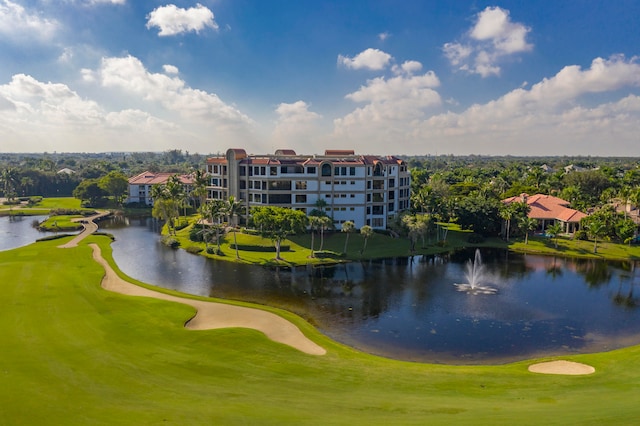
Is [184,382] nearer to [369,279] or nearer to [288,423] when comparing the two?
[288,423]

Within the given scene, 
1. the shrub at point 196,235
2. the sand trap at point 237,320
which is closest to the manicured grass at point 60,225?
the shrub at point 196,235

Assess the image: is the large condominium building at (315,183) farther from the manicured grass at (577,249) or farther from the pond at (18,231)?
the pond at (18,231)

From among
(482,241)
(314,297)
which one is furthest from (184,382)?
(482,241)

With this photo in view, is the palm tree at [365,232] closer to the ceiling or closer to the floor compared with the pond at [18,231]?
closer to the ceiling

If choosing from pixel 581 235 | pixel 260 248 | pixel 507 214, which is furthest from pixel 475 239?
pixel 260 248

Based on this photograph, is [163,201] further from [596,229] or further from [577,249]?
[596,229]

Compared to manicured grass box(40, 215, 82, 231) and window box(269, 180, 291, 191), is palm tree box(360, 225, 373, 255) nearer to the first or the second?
window box(269, 180, 291, 191)
